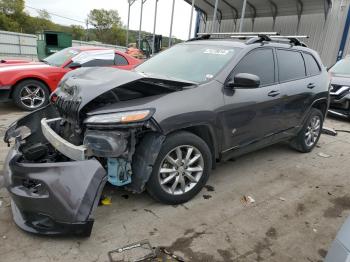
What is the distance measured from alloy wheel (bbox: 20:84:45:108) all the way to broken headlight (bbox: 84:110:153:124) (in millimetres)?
4954

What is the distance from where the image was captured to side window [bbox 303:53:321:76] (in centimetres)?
504

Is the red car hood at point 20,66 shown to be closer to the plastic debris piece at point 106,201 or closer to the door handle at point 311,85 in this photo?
the plastic debris piece at point 106,201

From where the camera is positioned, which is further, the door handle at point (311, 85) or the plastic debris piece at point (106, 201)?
the door handle at point (311, 85)

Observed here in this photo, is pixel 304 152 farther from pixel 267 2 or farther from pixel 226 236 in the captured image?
pixel 267 2

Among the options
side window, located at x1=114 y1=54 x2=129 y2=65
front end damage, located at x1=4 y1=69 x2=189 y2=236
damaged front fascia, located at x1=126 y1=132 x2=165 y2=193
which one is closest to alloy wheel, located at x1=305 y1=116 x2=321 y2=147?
front end damage, located at x1=4 y1=69 x2=189 y2=236

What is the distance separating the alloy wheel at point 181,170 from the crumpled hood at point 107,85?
0.65 metres

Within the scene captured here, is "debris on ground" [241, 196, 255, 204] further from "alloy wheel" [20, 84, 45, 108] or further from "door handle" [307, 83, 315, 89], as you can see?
"alloy wheel" [20, 84, 45, 108]

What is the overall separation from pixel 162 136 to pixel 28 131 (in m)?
1.54

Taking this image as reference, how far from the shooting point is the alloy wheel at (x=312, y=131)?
5.32 meters

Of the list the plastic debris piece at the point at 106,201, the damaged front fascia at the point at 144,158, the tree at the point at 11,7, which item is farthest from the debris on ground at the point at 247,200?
the tree at the point at 11,7

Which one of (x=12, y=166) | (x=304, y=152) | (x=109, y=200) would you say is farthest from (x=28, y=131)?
(x=304, y=152)

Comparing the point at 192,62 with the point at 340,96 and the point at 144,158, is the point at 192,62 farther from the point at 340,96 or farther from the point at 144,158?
the point at 340,96

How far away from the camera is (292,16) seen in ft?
62.5

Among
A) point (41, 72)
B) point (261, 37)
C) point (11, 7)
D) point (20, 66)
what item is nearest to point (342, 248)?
point (261, 37)
